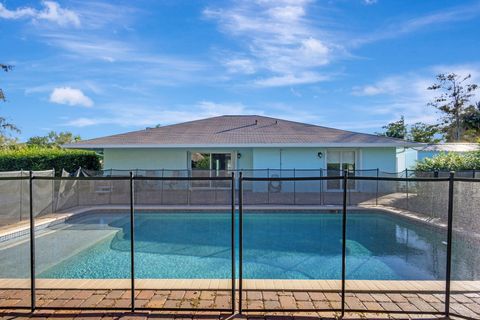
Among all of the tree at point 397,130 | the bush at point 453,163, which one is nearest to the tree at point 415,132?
the tree at point 397,130

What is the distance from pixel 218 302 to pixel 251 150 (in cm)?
1196

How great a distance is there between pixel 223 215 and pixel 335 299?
21.6ft

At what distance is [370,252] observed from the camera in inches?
264

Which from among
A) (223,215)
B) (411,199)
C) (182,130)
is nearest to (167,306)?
(223,215)

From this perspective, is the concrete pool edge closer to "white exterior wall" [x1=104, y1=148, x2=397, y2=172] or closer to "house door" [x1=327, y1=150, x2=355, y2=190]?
"white exterior wall" [x1=104, y1=148, x2=397, y2=172]

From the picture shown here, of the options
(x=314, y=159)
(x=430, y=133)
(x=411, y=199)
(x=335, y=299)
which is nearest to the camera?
(x=335, y=299)

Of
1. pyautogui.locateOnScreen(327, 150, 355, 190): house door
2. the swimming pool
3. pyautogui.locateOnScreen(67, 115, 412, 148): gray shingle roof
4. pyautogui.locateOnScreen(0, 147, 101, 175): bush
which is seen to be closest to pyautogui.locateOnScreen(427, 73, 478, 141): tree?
pyautogui.locateOnScreen(67, 115, 412, 148): gray shingle roof

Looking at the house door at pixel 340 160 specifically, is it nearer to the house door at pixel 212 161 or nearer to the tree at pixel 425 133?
the house door at pixel 212 161

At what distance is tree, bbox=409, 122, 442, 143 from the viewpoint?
36875 millimetres

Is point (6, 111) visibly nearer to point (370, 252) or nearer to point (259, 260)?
point (259, 260)

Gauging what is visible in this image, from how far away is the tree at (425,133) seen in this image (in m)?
36.9

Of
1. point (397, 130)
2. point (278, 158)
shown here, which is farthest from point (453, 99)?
point (278, 158)

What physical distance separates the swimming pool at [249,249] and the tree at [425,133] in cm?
3232

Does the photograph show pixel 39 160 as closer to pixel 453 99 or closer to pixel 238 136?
pixel 238 136
